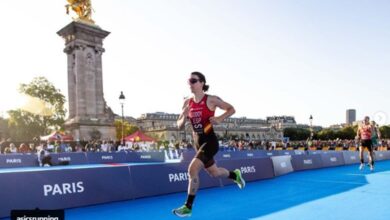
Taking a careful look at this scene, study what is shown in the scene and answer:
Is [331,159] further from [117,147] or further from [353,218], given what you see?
[117,147]

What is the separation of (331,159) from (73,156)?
17.2m

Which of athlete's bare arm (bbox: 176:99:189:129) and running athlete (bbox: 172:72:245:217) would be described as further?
athlete's bare arm (bbox: 176:99:189:129)

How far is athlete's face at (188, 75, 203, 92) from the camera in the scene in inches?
230

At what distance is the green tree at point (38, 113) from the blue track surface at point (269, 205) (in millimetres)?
64170

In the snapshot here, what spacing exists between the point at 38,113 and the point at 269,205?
69.1m

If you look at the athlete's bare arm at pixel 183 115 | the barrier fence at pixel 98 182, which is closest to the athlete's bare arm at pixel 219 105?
the athlete's bare arm at pixel 183 115

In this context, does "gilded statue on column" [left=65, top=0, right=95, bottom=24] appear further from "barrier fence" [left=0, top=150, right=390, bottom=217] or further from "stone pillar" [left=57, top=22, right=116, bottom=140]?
"barrier fence" [left=0, top=150, right=390, bottom=217]

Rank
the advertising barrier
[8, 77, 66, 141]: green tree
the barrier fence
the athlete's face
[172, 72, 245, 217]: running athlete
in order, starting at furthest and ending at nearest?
[8, 77, 66, 141]: green tree → the advertising barrier → the barrier fence → the athlete's face → [172, 72, 245, 217]: running athlete

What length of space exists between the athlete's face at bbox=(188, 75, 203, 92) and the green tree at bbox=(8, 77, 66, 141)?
66.8 m

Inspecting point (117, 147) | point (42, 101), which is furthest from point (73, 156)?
point (42, 101)

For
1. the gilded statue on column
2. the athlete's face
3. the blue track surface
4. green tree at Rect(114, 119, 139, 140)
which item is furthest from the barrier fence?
green tree at Rect(114, 119, 139, 140)

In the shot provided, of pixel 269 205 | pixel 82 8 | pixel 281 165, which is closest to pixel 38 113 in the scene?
pixel 82 8

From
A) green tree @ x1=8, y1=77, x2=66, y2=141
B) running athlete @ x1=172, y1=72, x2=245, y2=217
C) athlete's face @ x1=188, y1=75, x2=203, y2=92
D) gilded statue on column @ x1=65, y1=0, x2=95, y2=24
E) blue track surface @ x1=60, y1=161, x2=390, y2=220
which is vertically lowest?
blue track surface @ x1=60, y1=161, x2=390, y2=220

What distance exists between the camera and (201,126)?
5.71 meters
